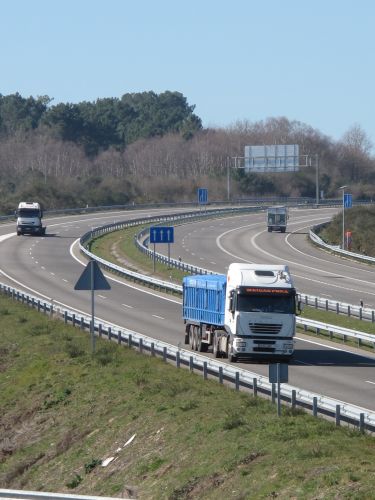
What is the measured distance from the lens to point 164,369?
115 ft

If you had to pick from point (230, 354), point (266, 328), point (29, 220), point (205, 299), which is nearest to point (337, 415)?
point (266, 328)

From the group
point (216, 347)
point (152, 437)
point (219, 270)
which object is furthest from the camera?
point (219, 270)

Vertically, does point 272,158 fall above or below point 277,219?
above

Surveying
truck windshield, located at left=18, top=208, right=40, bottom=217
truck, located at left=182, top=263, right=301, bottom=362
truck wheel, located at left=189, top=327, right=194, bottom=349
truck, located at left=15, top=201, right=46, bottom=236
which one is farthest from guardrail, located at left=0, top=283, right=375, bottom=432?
truck, located at left=15, top=201, right=46, bottom=236

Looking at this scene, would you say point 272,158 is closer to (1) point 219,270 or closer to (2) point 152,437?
(1) point 219,270

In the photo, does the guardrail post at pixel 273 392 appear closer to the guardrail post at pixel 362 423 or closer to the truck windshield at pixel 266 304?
the guardrail post at pixel 362 423

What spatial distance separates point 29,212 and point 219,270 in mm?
30969

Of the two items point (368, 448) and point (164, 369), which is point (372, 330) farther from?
point (368, 448)

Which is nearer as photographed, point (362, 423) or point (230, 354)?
point (362, 423)

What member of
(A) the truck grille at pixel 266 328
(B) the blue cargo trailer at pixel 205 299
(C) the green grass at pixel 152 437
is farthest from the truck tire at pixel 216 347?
(A) the truck grille at pixel 266 328

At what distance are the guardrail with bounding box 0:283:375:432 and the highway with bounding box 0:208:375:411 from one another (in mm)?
2099

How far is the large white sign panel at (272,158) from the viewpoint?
137750mm

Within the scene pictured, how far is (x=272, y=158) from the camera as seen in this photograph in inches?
5453

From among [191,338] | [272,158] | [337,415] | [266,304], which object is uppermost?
[272,158]
